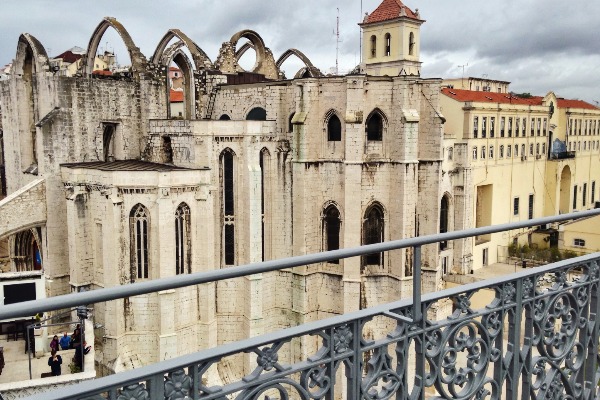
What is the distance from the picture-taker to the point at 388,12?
138 feet

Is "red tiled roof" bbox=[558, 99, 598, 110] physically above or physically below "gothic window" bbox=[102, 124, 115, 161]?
above

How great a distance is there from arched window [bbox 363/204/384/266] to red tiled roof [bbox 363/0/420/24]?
24.6m

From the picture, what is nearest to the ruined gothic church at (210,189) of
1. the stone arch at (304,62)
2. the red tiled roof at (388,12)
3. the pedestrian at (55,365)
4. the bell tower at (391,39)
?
the pedestrian at (55,365)

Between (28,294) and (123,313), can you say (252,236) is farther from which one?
(28,294)

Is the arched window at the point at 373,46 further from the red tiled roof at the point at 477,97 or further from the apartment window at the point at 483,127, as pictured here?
the apartment window at the point at 483,127

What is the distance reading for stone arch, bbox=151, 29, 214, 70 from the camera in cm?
2339

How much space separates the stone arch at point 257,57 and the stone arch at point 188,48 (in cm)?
142

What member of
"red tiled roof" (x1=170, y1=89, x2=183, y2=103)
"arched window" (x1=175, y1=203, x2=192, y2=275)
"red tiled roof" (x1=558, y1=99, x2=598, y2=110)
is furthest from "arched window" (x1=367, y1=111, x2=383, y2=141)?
"red tiled roof" (x1=558, y1=99, x2=598, y2=110)

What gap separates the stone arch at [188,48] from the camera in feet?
76.7

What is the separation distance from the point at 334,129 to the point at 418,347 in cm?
Answer: 1802

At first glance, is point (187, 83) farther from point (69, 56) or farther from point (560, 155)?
point (69, 56)

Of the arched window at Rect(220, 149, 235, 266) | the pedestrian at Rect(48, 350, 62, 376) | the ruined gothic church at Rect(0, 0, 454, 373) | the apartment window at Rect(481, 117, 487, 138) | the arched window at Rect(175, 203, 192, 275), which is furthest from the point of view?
the apartment window at Rect(481, 117, 487, 138)

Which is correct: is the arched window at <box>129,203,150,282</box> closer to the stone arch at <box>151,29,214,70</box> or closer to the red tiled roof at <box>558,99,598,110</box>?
the stone arch at <box>151,29,214,70</box>

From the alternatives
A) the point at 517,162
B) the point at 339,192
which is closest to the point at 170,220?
the point at 339,192
